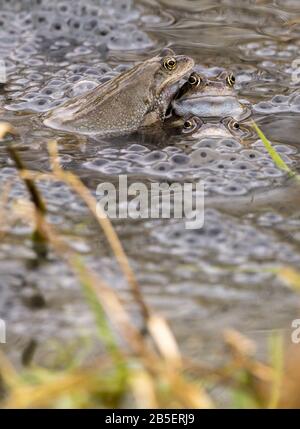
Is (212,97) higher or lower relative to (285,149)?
higher

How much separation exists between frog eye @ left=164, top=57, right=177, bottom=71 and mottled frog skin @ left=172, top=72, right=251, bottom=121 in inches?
5.0

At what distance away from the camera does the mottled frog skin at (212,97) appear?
214 inches

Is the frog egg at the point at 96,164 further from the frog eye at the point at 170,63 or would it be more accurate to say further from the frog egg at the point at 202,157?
the frog eye at the point at 170,63

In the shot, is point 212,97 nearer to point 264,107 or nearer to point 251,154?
point 264,107

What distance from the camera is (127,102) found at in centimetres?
532

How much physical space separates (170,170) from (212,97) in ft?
2.85

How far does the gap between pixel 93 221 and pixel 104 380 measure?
1.45 meters

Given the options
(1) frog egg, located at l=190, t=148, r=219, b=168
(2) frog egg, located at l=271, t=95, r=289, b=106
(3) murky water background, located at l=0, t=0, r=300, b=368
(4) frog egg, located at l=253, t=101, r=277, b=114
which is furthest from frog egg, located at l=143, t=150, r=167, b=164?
(2) frog egg, located at l=271, t=95, r=289, b=106

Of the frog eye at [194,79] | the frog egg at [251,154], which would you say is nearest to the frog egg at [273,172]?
the frog egg at [251,154]

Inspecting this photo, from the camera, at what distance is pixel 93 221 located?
4.14 metres

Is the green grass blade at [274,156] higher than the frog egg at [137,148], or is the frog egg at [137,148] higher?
the green grass blade at [274,156]

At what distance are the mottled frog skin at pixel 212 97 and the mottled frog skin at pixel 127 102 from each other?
0.33 feet

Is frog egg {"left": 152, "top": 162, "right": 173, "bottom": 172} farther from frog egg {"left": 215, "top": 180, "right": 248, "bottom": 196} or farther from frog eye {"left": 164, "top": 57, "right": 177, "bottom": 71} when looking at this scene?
frog eye {"left": 164, "top": 57, "right": 177, "bottom": 71}

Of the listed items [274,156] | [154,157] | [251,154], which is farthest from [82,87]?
[274,156]
